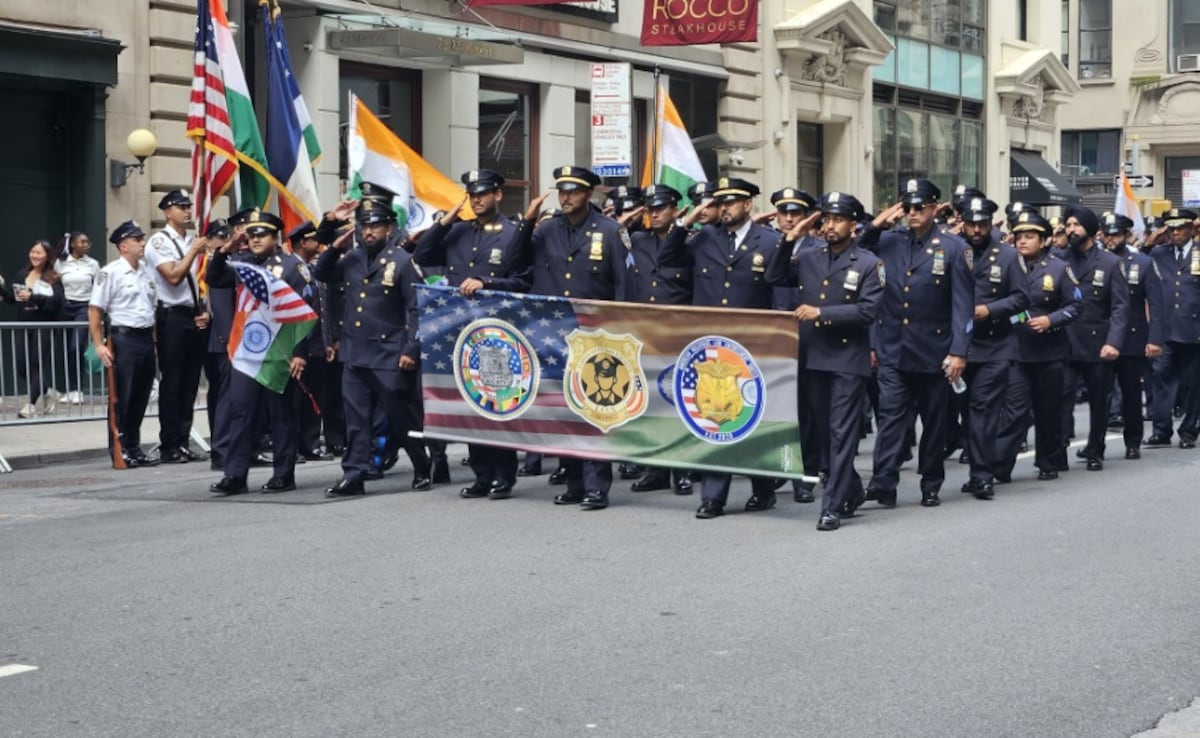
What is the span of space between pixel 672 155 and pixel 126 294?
18.7 feet

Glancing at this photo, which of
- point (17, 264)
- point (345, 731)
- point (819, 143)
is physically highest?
point (819, 143)

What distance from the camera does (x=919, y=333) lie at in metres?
11.7

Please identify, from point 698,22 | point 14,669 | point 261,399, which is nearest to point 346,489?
point 261,399

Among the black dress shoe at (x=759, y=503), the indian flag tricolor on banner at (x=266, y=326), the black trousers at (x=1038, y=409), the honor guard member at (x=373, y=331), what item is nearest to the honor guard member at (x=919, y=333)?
the black dress shoe at (x=759, y=503)

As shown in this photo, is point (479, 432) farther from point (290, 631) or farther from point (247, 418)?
point (290, 631)

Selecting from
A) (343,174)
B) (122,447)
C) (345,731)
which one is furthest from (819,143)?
(345,731)

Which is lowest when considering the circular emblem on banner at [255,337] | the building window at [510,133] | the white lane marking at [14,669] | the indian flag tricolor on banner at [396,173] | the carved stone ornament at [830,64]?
the white lane marking at [14,669]

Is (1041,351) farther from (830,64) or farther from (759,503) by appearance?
(830,64)

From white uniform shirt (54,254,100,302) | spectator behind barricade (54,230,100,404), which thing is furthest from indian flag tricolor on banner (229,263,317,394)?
white uniform shirt (54,254,100,302)

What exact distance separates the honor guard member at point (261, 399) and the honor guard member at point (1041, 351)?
501 centimetres

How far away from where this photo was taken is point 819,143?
3469 cm

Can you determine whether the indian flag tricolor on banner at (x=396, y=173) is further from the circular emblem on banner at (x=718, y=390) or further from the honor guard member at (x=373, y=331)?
the circular emblem on banner at (x=718, y=390)

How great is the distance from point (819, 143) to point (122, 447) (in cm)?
2204

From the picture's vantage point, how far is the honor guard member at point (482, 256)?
1176 cm
